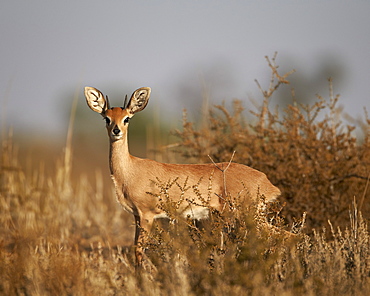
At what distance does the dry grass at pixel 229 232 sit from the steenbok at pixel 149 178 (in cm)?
37

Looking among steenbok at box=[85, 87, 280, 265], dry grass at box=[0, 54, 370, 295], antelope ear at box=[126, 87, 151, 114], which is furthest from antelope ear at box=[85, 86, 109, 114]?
dry grass at box=[0, 54, 370, 295]

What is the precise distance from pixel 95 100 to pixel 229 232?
9.88 feet

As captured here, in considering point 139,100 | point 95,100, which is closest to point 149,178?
point 139,100

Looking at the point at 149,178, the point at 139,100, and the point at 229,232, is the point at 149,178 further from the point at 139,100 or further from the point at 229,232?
the point at 229,232

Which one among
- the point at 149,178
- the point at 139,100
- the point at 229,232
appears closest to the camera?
the point at 229,232

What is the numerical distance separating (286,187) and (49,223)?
4443 millimetres

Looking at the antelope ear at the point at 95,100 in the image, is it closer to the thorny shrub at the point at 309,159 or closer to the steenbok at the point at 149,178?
the steenbok at the point at 149,178

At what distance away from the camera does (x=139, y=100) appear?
6.79 metres

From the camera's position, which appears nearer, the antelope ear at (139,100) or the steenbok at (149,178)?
the steenbok at (149,178)

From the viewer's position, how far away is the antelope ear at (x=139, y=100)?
6.71 m

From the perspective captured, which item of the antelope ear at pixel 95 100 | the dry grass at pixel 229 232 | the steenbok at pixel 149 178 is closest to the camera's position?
the dry grass at pixel 229 232

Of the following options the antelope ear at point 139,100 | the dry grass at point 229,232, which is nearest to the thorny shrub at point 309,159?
the dry grass at point 229,232

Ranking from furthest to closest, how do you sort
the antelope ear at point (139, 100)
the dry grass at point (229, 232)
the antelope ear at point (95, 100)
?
the antelope ear at point (95, 100), the antelope ear at point (139, 100), the dry grass at point (229, 232)

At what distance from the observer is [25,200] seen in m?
9.24
